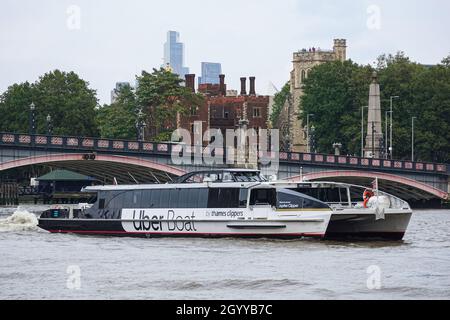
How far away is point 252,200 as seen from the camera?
55750 mm

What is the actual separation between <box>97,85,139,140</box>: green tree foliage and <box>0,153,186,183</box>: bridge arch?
27116mm

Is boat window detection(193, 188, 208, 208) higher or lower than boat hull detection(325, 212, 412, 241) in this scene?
higher

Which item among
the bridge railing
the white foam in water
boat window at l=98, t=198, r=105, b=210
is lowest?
the white foam in water

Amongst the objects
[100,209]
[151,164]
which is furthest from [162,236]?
[151,164]

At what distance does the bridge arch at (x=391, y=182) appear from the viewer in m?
102

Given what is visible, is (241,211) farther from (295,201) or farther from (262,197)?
(295,201)

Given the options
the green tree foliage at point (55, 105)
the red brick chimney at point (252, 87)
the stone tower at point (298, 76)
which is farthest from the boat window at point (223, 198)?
the stone tower at point (298, 76)

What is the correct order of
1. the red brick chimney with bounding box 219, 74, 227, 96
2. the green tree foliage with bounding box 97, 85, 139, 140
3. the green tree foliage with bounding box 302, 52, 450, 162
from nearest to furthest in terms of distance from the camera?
1. the green tree foliage with bounding box 302, 52, 450, 162
2. the green tree foliage with bounding box 97, 85, 139, 140
3. the red brick chimney with bounding box 219, 74, 227, 96

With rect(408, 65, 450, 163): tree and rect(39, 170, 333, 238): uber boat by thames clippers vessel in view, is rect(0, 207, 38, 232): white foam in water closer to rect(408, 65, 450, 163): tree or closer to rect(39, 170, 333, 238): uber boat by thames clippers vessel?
rect(39, 170, 333, 238): uber boat by thames clippers vessel

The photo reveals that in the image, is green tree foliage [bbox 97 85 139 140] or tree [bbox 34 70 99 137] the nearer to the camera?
green tree foliage [bbox 97 85 139 140]

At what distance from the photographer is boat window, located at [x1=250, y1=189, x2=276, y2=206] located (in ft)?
182

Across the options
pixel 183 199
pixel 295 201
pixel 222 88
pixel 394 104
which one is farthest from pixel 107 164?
pixel 222 88

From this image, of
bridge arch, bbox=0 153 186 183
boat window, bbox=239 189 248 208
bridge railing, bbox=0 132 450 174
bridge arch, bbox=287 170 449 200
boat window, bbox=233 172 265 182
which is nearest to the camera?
boat window, bbox=239 189 248 208

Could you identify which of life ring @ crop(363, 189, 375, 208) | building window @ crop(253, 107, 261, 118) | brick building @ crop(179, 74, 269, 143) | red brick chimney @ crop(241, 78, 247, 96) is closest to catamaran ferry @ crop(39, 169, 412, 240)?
life ring @ crop(363, 189, 375, 208)
